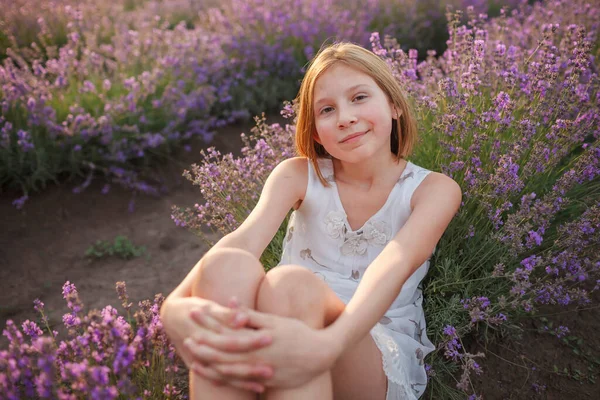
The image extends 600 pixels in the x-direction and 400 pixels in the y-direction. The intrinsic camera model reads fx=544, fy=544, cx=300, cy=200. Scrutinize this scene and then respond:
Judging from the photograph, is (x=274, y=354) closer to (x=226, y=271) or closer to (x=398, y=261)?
(x=226, y=271)

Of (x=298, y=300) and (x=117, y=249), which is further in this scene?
(x=117, y=249)

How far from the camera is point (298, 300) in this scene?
1.56 metres

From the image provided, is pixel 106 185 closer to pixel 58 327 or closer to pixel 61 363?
pixel 58 327

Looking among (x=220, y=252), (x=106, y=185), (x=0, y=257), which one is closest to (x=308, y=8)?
(x=106, y=185)

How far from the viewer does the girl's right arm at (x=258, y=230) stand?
154 cm

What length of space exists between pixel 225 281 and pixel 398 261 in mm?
547

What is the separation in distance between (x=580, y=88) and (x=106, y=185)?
122 inches

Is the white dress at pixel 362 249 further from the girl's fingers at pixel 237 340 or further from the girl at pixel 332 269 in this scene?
the girl's fingers at pixel 237 340

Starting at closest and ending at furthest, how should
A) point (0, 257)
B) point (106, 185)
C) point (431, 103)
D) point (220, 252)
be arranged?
point (220, 252) < point (431, 103) < point (0, 257) < point (106, 185)

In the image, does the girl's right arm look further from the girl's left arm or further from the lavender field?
the girl's left arm

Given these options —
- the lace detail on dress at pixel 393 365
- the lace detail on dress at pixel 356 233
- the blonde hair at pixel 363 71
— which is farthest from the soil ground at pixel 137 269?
the blonde hair at pixel 363 71

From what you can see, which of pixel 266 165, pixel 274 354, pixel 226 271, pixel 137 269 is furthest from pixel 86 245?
pixel 274 354

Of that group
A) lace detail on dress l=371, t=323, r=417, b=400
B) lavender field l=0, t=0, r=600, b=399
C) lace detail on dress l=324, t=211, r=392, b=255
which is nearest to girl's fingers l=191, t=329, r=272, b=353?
lavender field l=0, t=0, r=600, b=399

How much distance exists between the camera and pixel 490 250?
2154mm
